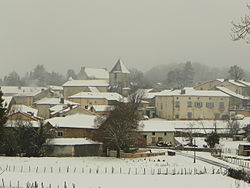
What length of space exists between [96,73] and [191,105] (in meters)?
52.4

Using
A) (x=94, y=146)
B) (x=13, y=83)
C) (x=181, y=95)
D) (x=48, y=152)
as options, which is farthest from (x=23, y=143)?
(x=13, y=83)

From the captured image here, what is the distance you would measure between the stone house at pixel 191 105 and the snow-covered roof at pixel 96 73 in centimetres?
4345

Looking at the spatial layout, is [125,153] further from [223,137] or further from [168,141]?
[223,137]

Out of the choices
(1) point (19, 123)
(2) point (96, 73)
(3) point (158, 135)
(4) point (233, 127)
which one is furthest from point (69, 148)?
(2) point (96, 73)

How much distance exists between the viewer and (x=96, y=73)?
129625mm

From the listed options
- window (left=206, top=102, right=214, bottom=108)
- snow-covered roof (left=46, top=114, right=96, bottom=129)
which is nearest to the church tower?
window (left=206, top=102, right=214, bottom=108)

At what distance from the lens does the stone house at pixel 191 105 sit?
3270 inches

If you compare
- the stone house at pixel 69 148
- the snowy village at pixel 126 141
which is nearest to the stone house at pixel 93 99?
the snowy village at pixel 126 141

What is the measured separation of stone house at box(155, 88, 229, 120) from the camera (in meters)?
83.1

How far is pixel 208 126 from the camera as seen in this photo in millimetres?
73438

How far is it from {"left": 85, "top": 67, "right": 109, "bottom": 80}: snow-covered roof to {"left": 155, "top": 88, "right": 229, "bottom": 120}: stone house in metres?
43.4

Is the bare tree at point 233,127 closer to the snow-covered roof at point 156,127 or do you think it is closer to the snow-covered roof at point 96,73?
the snow-covered roof at point 156,127

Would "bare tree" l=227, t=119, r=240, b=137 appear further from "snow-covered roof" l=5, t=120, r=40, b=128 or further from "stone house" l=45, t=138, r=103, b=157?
"snow-covered roof" l=5, t=120, r=40, b=128

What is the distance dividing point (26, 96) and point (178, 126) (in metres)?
47.6
